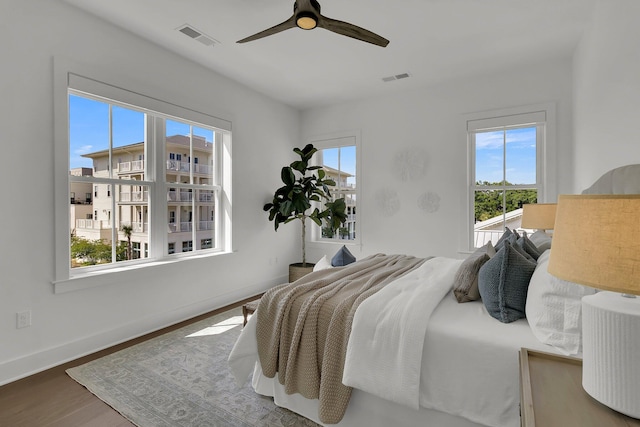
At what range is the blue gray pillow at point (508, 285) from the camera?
170 cm

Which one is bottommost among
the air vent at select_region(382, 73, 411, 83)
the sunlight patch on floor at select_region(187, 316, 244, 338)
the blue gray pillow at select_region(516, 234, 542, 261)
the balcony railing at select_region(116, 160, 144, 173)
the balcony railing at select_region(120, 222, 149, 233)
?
the sunlight patch on floor at select_region(187, 316, 244, 338)

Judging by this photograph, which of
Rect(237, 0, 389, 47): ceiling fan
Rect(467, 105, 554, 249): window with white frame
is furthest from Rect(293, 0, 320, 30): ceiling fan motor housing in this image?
Rect(467, 105, 554, 249): window with white frame

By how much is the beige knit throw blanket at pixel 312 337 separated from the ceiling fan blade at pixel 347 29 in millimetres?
1763

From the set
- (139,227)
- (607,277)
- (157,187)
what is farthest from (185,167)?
(607,277)

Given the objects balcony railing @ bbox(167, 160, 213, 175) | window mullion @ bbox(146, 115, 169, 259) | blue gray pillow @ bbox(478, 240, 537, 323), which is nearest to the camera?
blue gray pillow @ bbox(478, 240, 537, 323)

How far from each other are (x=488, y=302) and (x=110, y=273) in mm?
3083

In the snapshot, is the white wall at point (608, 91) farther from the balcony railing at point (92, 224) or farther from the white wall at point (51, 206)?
the balcony railing at point (92, 224)

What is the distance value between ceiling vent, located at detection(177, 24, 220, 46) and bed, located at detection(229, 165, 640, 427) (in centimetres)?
260

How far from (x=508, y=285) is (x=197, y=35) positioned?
3.37 m

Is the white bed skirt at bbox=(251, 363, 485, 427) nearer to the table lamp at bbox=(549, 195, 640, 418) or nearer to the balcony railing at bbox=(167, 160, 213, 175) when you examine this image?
the table lamp at bbox=(549, 195, 640, 418)

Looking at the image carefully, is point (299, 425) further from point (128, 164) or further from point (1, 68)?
point (1, 68)

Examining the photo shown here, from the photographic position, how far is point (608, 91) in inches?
86.2

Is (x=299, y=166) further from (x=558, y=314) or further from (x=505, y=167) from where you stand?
(x=558, y=314)

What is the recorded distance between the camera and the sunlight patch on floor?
327 cm
